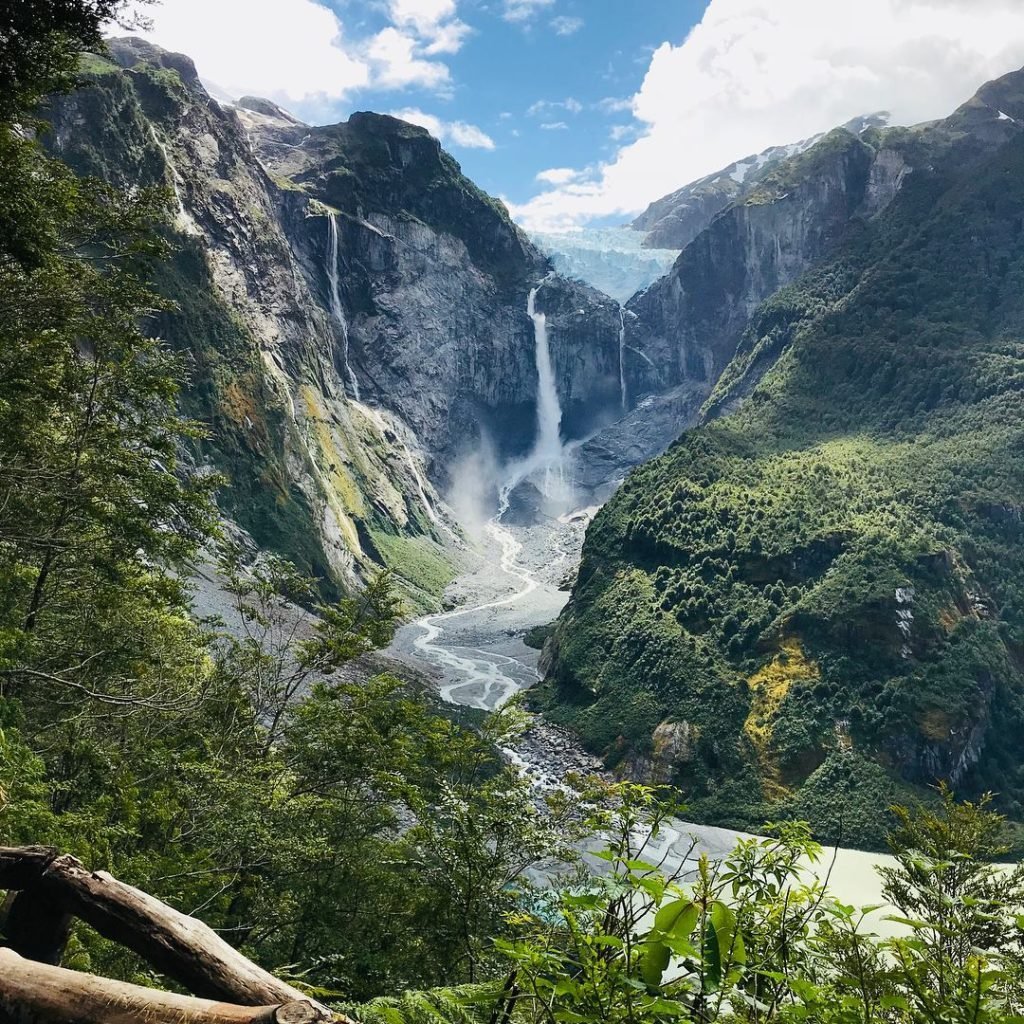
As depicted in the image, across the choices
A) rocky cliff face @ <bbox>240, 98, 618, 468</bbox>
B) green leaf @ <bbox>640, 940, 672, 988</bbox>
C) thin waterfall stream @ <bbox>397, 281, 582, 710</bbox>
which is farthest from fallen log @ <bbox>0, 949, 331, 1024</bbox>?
rocky cliff face @ <bbox>240, 98, 618, 468</bbox>

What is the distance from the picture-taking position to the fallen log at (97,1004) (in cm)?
193

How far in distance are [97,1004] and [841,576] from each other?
55503 millimetres

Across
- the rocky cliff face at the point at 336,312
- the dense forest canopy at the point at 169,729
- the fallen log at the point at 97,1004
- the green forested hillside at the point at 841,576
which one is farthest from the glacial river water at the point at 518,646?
the rocky cliff face at the point at 336,312

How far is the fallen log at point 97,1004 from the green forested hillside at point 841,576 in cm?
4219

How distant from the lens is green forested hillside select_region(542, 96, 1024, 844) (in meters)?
42.7

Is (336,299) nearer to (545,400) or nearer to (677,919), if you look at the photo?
(545,400)

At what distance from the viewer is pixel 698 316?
174m

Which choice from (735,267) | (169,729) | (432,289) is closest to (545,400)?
(432,289)

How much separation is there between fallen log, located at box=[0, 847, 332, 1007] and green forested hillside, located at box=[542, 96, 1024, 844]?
4189 centimetres

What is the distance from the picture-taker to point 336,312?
135000mm

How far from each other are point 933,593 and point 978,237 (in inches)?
2809

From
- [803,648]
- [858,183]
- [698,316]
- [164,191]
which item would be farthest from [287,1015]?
[698,316]

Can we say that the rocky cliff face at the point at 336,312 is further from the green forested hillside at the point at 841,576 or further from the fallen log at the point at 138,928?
the fallen log at the point at 138,928

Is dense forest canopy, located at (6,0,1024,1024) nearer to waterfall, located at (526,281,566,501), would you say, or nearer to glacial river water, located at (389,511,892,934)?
glacial river water, located at (389,511,892,934)
